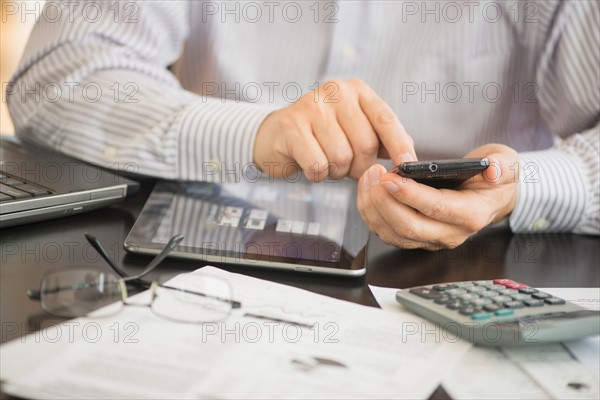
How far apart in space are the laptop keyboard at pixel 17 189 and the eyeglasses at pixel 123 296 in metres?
0.17

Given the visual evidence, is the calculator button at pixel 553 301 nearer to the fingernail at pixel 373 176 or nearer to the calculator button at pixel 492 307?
the calculator button at pixel 492 307

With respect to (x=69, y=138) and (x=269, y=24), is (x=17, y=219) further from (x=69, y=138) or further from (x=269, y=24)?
(x=269, y=24)

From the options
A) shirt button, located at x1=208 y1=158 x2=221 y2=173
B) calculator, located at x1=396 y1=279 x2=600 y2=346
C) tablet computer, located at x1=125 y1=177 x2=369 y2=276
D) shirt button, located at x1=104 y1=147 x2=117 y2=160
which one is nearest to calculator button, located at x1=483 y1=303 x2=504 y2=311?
calculator, located at x1=396 y1=279 x2=600 y2=346

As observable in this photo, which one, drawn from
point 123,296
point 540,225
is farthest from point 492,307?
point 540,225

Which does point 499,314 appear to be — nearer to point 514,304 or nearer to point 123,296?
point 514,304

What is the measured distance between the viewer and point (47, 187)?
2.24ft

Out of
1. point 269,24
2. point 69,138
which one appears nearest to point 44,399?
point 69,138

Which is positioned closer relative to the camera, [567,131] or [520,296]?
[520,296]

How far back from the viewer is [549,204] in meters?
0.83

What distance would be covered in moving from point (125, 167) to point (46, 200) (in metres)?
0.24

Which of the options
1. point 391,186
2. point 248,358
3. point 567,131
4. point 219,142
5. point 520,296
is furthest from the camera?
point 567,131

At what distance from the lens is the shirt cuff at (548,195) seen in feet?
2.67

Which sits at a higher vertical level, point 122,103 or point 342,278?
point 122,103

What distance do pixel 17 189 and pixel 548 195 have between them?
60 cm
